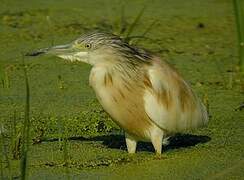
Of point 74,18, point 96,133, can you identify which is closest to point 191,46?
point 74,18

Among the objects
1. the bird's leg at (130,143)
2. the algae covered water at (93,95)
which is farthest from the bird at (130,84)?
the algae covered water at (93,95)

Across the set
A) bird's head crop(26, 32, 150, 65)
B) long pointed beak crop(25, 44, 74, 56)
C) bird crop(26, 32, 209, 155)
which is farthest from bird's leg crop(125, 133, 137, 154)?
long pointed beak crop(25, 44, 74, 56)

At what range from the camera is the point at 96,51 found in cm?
419

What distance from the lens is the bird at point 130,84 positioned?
414cm

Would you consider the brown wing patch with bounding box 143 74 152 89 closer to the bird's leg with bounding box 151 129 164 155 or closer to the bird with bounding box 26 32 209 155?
the bird with bounding box 26 32 209 155

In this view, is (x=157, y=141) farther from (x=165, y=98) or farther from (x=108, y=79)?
(x=108, y=79)

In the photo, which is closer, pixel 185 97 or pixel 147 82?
pixel 147 82

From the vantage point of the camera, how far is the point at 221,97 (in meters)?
5.46

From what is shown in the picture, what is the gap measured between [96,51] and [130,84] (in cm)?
23

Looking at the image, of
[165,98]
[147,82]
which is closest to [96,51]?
[147,82]

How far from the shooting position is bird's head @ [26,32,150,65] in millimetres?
4191

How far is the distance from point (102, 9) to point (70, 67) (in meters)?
1.57

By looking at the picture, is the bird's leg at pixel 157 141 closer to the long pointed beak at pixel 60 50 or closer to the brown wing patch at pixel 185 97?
the brown wing patch at pixel 185 97

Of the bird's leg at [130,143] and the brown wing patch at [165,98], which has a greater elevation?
the brown wing patch at [165,98]
